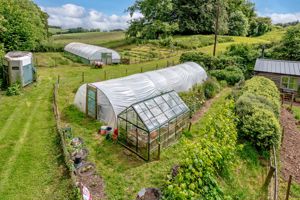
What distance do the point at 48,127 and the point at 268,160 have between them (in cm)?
1194

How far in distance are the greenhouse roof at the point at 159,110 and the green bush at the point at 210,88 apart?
730 centimetres

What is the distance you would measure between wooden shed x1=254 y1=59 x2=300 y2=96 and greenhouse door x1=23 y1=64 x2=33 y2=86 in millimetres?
22235

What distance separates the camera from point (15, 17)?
977 inches

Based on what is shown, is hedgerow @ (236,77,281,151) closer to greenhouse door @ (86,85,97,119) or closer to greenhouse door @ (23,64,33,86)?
greenhouse door @ (86,85,97,119)

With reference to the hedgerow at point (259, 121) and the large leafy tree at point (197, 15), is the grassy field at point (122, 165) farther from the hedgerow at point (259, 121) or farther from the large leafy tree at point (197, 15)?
the large leafy tree at point (197, 15)

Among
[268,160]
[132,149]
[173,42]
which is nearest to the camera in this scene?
[132,149]

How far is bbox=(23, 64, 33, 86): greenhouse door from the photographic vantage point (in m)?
20.0

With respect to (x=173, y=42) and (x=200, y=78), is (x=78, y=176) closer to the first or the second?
(x=200, y=78)

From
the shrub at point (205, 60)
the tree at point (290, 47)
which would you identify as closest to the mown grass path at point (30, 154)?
the shrub at point (205, 60)

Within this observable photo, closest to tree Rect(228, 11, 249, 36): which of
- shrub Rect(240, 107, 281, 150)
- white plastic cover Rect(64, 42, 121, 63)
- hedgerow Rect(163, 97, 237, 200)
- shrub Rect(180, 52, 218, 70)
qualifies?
shrub Rect(180, 52, 218, 70)

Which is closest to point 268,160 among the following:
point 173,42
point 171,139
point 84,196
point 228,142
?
point 228,142

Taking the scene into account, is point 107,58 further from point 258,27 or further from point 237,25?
point 258,27

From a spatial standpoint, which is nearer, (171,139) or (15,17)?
(171,139)

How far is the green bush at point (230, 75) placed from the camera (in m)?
26.5
